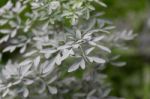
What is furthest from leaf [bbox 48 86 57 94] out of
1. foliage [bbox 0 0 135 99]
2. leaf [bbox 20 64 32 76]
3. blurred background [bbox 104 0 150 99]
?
blurred background [bbox 104 0 150 99]

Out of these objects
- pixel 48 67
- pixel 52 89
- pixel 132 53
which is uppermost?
pixel 48 67

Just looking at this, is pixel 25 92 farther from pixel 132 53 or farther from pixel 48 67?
pixel 132 53

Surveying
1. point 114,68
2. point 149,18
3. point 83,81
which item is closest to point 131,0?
point 149,18

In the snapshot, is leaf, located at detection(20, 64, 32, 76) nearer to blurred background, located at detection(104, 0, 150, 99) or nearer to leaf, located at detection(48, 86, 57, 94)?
leaf, located at detection(48, 86, 57, 94)

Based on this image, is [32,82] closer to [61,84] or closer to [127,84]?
[61,84]

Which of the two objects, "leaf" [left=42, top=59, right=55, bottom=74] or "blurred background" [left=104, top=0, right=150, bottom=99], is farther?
"blurred background" [left=104, top=0, right=150, bottom=99]

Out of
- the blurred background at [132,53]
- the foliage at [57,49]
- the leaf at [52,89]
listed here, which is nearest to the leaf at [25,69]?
the foliage at [57,49]

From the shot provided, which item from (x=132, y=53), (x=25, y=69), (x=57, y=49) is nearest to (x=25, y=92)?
(x=25, y=69)
